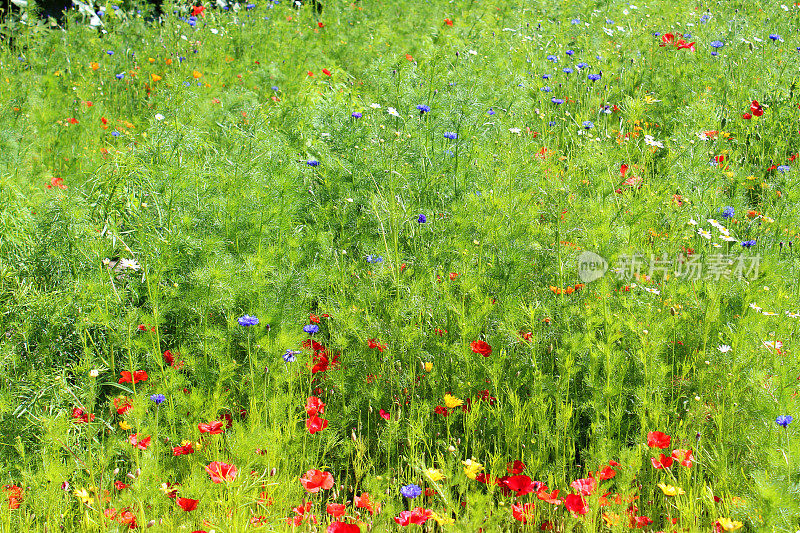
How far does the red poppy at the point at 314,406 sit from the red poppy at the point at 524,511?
0.71m

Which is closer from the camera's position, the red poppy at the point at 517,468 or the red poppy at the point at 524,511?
the red poppy at the point at 524,511

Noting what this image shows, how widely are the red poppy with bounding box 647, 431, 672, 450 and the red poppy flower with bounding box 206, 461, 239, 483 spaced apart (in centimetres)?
121

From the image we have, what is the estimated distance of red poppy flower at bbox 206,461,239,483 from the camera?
1825 millimetres

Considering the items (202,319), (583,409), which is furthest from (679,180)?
(202,319)

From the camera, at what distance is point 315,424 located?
7.10 feet

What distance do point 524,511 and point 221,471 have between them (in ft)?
2.83

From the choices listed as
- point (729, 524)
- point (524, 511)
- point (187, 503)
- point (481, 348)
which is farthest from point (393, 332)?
point (729, 524)

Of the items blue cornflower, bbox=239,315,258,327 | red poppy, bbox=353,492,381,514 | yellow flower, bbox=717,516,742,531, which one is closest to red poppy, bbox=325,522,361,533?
red poppy, bbox=353,492,381,514

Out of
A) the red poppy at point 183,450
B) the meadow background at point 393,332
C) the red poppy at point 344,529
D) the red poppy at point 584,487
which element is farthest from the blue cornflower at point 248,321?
the red poppy at point 584,487

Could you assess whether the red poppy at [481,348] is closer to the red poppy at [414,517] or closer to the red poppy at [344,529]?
the red poppy at [414,517]

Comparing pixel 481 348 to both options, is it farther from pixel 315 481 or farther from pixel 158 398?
pixel 158 398

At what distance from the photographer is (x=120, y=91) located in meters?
5.33

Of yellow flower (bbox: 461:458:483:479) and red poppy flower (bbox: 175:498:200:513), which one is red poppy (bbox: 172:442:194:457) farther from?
yellow flower (bbox: 461:458:483:479)

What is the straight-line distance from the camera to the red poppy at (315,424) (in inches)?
84.1
